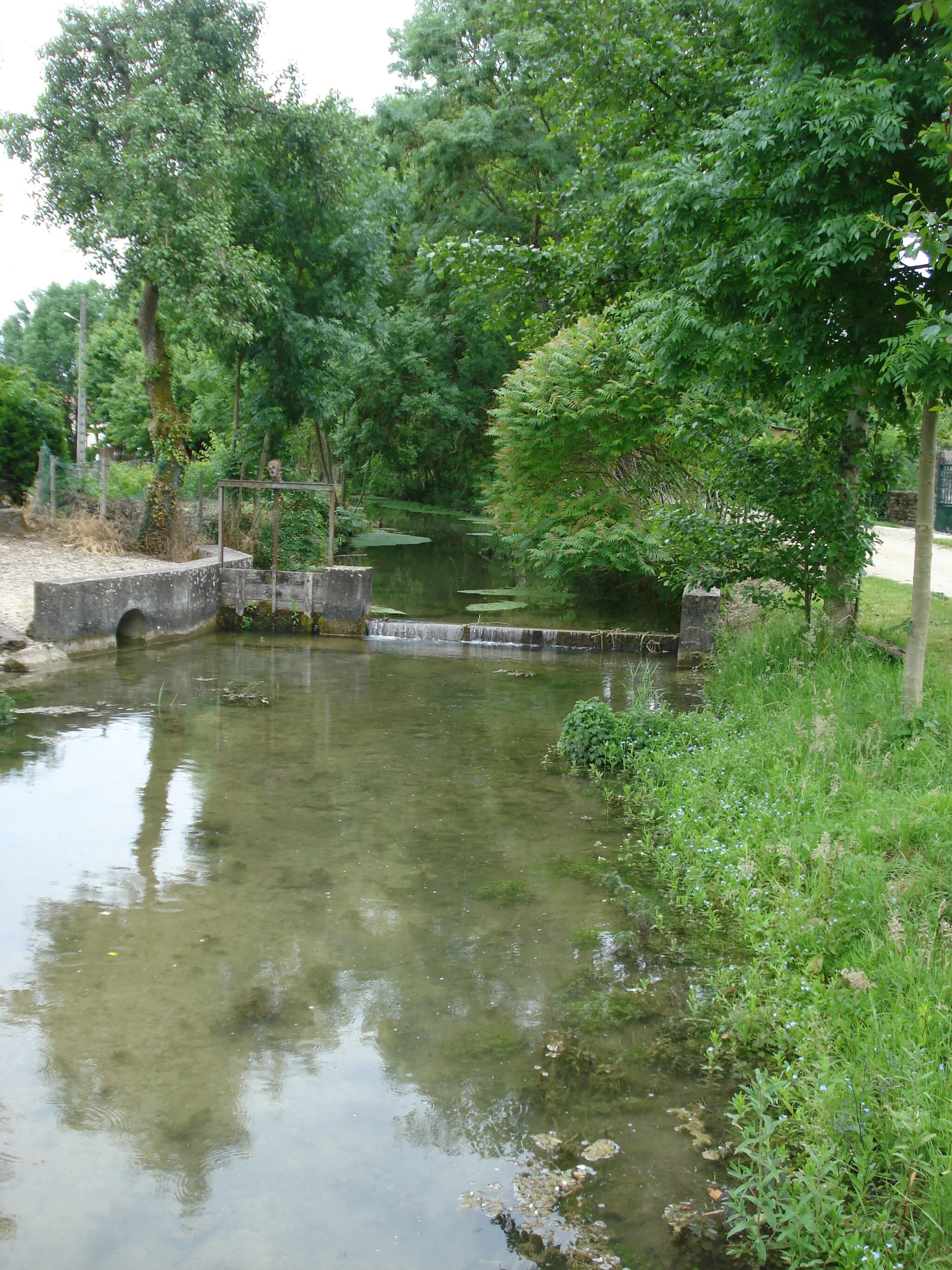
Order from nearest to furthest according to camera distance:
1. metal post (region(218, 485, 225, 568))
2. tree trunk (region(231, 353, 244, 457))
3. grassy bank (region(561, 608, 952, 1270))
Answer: grassy bank (region(561, 608, 952, 1270)), metal post (region(218, 485, 225, 568)), tree trunk (region(231, 353, 244, 457))

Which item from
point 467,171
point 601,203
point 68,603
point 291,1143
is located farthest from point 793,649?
point 467,171

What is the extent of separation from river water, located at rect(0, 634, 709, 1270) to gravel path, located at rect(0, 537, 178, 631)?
477cm

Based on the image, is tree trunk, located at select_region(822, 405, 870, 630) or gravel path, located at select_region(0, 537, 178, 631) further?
gravel path, located at select_region(0, 537, 178, 631)

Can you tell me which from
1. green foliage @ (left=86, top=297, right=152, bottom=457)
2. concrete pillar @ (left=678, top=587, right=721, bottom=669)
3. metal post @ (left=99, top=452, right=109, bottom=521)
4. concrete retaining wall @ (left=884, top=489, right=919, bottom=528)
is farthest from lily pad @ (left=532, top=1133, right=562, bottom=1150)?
green foliage @ (left=86, top=297, right=152, bottom=457)

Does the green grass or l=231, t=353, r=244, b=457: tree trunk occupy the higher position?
l=231, t=353, r=244, b=457: tree trunk

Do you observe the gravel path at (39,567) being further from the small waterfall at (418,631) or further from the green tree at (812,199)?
the green tree at (812,199)

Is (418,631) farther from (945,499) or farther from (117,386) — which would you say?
(117,386)

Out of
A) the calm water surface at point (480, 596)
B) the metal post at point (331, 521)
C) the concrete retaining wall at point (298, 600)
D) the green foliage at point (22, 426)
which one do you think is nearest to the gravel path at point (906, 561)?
the calm water surface at point (480, 596)

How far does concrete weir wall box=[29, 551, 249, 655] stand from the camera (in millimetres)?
13469

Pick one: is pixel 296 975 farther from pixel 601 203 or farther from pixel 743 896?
pixel 601 203

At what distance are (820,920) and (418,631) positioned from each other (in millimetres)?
12870

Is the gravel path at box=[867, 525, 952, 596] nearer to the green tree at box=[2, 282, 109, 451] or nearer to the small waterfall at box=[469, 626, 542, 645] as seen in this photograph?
the small waterfall at box=[469, 626, 542, 645]

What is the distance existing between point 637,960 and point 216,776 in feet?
14.8

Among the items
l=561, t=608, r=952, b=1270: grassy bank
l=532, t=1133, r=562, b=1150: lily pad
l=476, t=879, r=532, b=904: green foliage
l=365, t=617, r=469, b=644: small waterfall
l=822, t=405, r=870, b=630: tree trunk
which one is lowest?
l=532, t=1133, r=562, b=1150: lily pad
